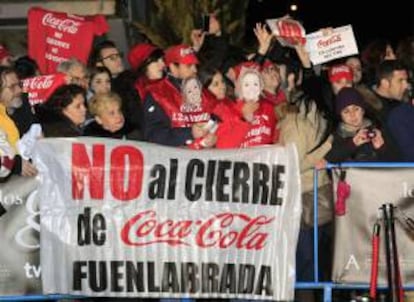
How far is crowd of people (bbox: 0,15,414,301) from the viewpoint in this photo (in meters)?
8.37

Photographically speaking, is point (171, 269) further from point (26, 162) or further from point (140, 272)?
point (26, 162)

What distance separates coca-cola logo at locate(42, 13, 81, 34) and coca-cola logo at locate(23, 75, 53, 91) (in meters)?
1.27

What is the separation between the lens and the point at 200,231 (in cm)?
809

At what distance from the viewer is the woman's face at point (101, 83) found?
9.07 meters

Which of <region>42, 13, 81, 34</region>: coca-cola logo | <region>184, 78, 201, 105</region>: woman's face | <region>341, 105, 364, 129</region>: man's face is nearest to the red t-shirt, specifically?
<region>42, 13, 81, 34</region>: coca-cola logo

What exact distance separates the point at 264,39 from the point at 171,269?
3.18 meters

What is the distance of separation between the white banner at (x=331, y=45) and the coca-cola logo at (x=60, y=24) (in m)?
2.33

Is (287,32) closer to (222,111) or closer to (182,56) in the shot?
(182,56)

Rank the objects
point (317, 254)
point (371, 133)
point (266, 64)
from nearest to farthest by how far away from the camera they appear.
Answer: point (317, 254)
point (371, 133)
point (266, 64)

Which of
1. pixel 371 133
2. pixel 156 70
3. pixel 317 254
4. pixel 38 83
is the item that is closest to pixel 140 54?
pixel 156 70

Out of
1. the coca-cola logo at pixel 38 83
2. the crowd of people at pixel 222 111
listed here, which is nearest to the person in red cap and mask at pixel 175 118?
the crowd of people at pixel 222 111

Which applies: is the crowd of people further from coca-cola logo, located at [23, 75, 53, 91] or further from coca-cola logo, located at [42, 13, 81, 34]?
coca-cola logo, located at [42, 13, 81, 34]

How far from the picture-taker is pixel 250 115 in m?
8.70

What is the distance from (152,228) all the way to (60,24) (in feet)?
10.9
